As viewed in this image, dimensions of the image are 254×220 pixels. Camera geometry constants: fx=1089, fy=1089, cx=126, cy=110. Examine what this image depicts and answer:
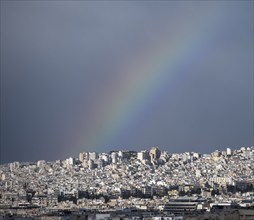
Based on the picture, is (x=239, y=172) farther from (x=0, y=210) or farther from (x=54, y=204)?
(x=0, y=210)

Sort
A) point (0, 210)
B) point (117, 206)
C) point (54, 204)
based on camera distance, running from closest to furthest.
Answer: point (0, 210)
point (117, 206)
point (54, 204)

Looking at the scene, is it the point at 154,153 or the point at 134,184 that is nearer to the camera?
the point at 134,184

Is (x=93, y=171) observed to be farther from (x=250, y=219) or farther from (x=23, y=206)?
(x=250, y=219)

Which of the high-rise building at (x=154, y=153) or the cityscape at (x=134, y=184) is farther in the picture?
the high-rise building at (x=154, y=153)

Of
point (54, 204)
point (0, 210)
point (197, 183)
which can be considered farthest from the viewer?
point (197, 183)

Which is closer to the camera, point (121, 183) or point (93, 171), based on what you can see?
point (121, 183)

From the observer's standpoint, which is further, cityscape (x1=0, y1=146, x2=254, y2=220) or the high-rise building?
the high-rise building

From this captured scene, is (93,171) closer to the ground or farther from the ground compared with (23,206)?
farther from the ground

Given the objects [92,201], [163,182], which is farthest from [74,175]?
[92,201]
